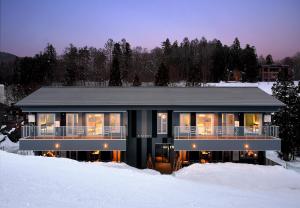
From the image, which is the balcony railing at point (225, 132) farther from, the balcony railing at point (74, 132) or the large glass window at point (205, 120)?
the balcony railing at point (74, 132)

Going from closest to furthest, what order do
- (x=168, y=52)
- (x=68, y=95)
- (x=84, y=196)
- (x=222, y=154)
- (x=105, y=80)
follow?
(x=84, y=196) → (x=222, y=154) → (x=68, y=95) → (x=105, y=80) → (x=168, y=52)

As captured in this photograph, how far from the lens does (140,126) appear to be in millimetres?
27547

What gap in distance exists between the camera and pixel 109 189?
47.1 feet

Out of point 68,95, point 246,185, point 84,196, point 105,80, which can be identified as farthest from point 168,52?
point 84,196

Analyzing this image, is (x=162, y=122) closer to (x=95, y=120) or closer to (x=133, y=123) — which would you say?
(x=133, y=123)

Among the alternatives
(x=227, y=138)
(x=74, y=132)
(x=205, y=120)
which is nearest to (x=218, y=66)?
(x=205, y=120)

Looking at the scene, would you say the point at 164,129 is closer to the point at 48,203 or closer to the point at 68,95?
the point at 68,95

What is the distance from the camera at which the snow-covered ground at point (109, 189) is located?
1220 centimetres

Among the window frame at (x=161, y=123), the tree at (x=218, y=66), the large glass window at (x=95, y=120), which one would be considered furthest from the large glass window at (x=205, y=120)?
the tree at (x=218, y=66)

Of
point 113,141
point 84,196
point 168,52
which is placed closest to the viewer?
point 84,196

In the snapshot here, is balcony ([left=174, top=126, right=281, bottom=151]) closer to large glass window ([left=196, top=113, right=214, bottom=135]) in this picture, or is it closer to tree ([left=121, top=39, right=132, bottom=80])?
large glass window ([left=196, top=113, right=214, bottom=135])

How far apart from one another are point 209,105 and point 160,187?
37.8 feet

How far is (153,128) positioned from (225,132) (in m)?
5.20

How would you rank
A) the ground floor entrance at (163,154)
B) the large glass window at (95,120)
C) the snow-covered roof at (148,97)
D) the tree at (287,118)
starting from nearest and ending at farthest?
the snow-covered roof at (148,97) < the large glass window at (95,120) < the ground floor entrance at (163,154) < the tree at (287,118)
